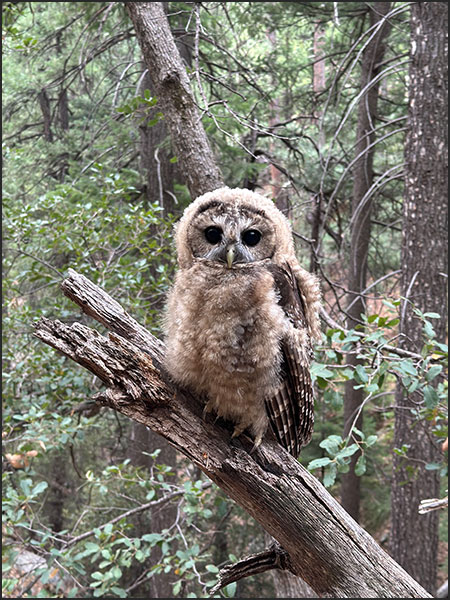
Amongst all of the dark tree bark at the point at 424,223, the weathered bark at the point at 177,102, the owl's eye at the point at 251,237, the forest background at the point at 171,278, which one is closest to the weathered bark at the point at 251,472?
the forest background at the point at 171,278

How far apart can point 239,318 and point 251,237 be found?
0.30 m

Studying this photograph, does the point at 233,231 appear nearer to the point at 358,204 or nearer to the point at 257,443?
the point at 257,443

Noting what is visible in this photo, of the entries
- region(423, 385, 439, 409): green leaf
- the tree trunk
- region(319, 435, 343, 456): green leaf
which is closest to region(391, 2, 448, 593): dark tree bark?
the tree trunk

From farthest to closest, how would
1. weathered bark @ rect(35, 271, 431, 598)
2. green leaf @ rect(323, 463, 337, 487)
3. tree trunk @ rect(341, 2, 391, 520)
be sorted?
tree trunk @ rect(341, 2, 391, 520), green leaf @ rect(323, 463, 337, 487), weathered bark @ rect(35, 271, 431, 598)

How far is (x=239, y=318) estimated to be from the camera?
192 centimetres

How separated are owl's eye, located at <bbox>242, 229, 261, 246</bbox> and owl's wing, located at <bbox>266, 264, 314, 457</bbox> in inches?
4.4

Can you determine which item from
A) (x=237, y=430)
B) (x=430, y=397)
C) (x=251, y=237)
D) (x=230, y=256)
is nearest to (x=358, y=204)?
(x=430, y=397)

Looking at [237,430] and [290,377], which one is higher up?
[290,377]

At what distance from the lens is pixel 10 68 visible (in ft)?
29.7

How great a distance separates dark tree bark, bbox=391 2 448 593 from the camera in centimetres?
456

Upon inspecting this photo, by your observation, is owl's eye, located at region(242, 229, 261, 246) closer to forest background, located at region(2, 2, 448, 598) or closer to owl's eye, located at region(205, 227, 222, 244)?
owl's eye, located at region(205, 227, 222, 244)

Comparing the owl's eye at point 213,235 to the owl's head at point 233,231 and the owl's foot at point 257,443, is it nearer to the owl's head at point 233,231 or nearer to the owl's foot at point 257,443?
the owl's head at point 233,231

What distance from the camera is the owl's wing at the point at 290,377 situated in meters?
1.99

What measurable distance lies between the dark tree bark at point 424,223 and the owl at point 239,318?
2808 millimetres
